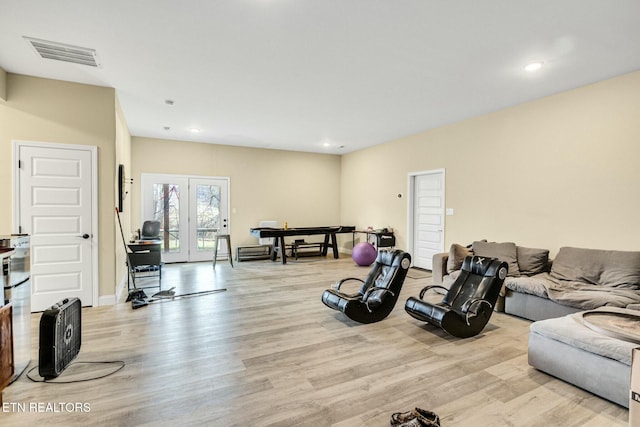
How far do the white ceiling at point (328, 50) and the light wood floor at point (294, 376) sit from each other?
9.79 feet

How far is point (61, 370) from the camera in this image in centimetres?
254

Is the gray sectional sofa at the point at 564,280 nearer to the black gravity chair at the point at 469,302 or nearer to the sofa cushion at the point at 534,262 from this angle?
the sofa cushion at the point at 534,262

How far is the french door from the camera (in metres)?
7.55

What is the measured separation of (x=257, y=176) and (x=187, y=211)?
1995 mm

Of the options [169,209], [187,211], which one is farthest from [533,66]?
[169,209]

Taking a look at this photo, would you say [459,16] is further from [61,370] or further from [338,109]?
[61,370]

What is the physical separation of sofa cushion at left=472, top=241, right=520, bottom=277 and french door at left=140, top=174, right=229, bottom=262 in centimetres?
594

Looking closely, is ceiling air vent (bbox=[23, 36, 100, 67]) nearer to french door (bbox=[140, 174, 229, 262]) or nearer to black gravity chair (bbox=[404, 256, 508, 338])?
french door (bbox=[140, 174, 229, 262])

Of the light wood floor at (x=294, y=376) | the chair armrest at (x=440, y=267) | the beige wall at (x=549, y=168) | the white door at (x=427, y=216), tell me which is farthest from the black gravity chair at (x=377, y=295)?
the white door at (x=427, y=216)

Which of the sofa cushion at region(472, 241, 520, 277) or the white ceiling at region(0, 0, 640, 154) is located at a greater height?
the white ceiling at region(0, 0, 640, 154)

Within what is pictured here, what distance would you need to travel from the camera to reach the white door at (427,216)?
21.2ft

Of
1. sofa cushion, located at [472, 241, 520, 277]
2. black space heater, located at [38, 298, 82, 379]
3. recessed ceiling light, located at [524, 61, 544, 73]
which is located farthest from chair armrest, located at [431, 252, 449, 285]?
black space heater, located at [38, 298, 82, 379]

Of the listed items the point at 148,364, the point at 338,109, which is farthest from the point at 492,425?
the point at 338,109

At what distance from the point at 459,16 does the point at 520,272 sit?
3433 mm
